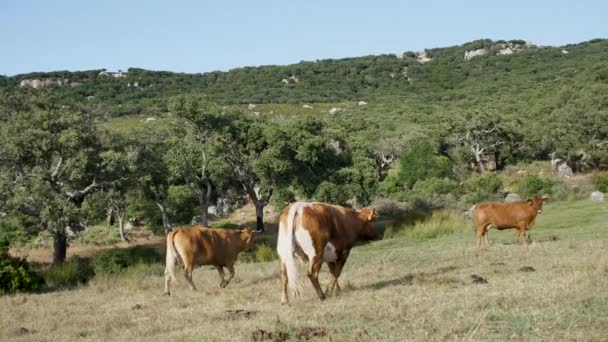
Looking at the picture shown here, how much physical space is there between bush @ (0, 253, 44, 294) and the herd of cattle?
4184 millimetres

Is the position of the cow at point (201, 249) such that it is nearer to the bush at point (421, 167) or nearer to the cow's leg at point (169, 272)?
the cow's leg at point (169, 272)

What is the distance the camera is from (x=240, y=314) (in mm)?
9875

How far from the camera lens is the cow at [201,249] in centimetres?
1465

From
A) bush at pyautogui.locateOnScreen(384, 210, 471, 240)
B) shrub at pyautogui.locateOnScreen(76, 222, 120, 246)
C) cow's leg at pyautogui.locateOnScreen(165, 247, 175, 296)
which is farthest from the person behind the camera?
shrub at pyautogui.locateOnScreen(76, 222, 120, 246)

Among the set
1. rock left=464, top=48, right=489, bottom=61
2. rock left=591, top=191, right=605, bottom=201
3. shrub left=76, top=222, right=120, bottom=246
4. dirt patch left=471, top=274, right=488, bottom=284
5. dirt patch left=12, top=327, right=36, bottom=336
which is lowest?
shrub left=76, top=222, right=120, bottom=246

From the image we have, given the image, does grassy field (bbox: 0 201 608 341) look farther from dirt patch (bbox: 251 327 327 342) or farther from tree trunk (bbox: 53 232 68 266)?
tree trunk (bbox: 53 232 68 266)

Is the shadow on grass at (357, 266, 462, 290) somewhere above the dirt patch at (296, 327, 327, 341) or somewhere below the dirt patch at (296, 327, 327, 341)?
below

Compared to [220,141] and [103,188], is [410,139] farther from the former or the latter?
[103,188]

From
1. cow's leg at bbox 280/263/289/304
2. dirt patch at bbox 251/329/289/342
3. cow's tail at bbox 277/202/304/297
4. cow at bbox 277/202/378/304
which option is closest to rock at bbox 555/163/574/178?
cow at bbox 277/202/378/304

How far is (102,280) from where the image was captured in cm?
1702

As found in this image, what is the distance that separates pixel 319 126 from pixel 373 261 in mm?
19496

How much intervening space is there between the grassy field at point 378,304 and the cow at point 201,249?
0.48 m

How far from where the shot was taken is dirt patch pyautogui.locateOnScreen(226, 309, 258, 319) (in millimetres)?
9669

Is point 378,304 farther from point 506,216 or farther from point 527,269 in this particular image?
point 506,216
